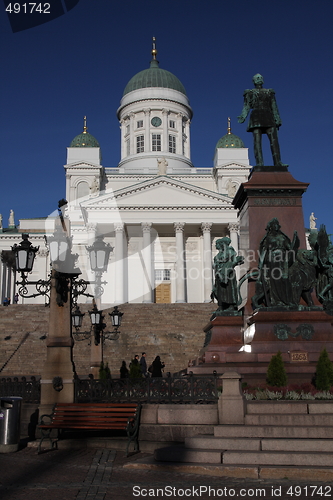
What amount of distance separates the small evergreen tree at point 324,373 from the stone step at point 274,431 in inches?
48.7

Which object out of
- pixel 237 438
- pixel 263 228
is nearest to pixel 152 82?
pixel 263 228

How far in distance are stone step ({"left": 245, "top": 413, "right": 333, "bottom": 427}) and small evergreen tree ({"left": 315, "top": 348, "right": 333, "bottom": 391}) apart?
0.89 m

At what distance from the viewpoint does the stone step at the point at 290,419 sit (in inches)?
342

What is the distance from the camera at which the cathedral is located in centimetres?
5538

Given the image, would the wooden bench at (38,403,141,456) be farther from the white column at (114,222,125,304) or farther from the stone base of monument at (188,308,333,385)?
the white column at (114,222,125,304)

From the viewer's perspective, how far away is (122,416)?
381 inches

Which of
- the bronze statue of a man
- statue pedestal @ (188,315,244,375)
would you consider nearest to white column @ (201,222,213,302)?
the bronze statue of a man

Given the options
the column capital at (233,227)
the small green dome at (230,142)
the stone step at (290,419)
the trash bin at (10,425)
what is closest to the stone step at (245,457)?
the stone step at (290,419)

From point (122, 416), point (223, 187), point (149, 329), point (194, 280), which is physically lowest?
point (122, 416)

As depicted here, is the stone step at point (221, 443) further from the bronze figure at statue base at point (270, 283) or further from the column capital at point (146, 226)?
the column capital at point (146, 226)

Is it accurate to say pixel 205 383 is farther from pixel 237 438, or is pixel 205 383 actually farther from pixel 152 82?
pixel 152 82

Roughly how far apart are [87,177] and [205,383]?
A: 194ft

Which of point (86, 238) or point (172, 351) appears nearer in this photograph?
point (172, 351)

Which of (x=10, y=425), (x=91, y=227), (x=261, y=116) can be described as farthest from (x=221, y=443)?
(x=91, y=227)
